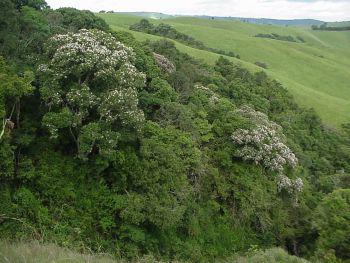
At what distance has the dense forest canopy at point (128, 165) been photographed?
1973 cm

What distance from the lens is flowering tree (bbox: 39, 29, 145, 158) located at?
19.7 metres

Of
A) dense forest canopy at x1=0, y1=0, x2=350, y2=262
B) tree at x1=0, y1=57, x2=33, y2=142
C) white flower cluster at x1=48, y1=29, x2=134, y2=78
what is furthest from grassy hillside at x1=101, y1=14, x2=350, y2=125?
tree at x1=0, y1=57, x2=33, y2=142

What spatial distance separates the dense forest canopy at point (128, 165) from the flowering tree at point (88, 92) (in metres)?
0.06

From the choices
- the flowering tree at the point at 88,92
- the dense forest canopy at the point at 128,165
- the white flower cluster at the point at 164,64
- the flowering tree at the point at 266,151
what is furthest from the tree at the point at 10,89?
the white flower cluster at the point at 164,64

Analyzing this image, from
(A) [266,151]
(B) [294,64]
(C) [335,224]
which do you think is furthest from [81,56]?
(B) [294,64]

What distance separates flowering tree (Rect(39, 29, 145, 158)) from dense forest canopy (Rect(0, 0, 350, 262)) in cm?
6

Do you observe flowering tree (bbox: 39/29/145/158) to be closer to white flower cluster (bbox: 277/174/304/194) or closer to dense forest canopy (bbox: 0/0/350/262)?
dense forest canopy (bbox: 0/0/350/262)

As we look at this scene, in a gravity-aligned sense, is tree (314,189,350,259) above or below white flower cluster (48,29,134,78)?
below

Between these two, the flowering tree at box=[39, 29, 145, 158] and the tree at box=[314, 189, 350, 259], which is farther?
the tree at box=[314, 189, 350, 259]

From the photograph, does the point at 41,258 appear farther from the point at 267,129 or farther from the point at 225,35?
the point at 225,35

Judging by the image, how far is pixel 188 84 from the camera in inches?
1399

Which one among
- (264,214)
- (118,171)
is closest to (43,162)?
(118,171)

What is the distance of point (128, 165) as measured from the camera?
846 inches

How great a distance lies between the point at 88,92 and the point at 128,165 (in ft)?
13.5
